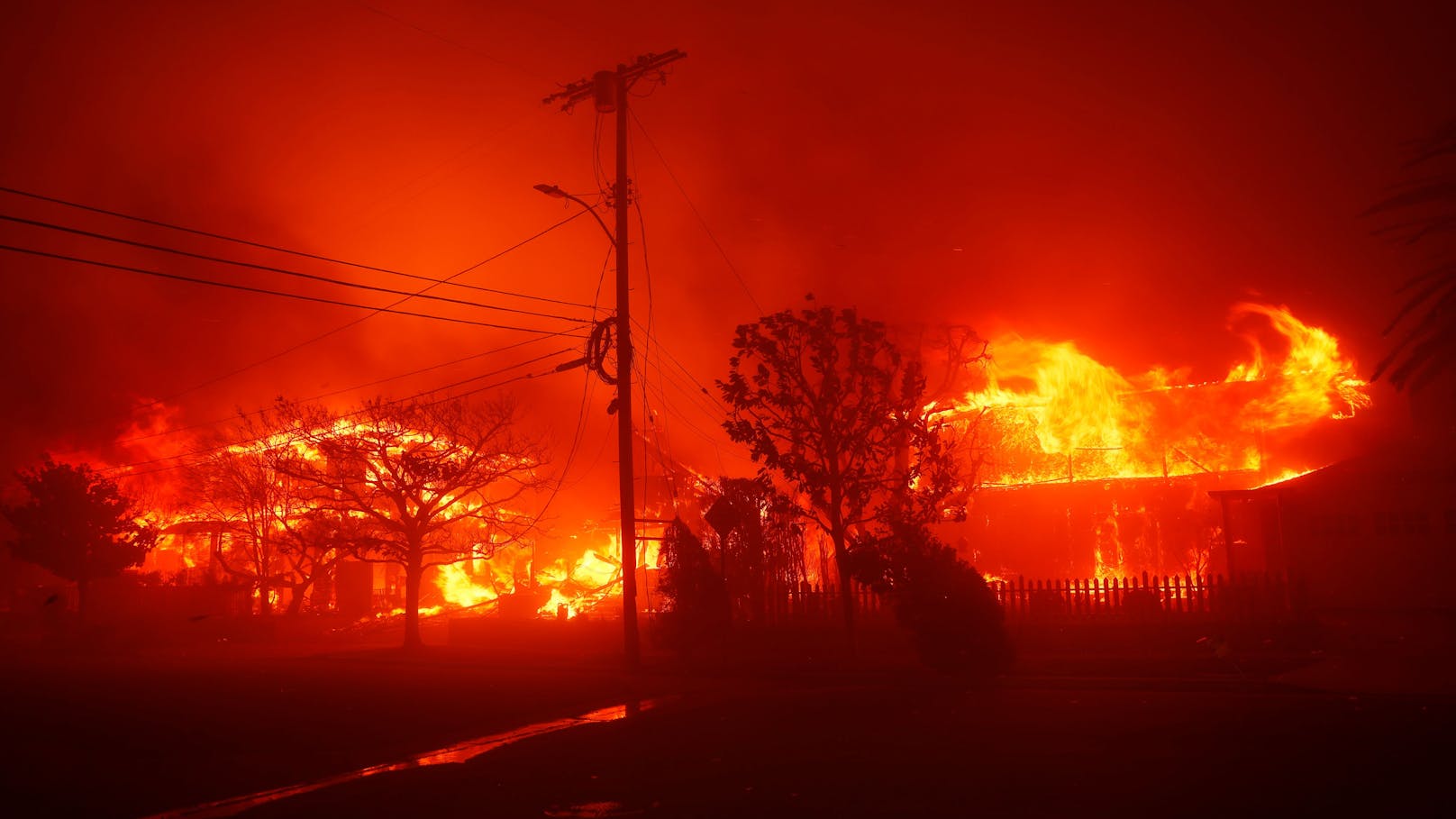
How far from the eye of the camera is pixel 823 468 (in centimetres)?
2130

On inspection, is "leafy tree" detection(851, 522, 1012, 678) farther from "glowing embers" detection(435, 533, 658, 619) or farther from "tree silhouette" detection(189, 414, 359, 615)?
"tree silhouette" detection(189, 414, 359, 615)

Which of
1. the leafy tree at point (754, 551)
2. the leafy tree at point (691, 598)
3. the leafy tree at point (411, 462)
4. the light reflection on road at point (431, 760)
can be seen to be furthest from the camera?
the leafy tree at point (411, 462)

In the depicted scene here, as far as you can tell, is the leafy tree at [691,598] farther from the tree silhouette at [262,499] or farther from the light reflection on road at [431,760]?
the tree silhouette at [262,499]

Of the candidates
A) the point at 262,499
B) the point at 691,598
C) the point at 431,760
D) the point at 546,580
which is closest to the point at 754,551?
the point at 691,598

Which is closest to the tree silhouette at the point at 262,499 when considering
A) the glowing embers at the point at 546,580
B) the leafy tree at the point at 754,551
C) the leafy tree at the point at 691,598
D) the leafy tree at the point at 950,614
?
the glowing embers at the point at 546,580

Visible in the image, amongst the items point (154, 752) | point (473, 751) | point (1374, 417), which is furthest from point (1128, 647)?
point (1374, 417)

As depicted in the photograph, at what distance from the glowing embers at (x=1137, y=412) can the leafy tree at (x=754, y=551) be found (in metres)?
12.5

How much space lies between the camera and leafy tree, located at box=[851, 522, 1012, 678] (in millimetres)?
17141

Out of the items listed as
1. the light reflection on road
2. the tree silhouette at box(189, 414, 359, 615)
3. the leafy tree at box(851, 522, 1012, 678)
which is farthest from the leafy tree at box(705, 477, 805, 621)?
the tree silhouette at box(189, 414, 359, 615)

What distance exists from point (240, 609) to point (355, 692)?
27832 millimetres

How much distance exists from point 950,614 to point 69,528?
110 feet

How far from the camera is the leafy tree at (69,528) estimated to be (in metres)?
35.4

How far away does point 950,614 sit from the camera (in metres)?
17.2

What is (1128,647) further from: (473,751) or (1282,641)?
(473,751)
